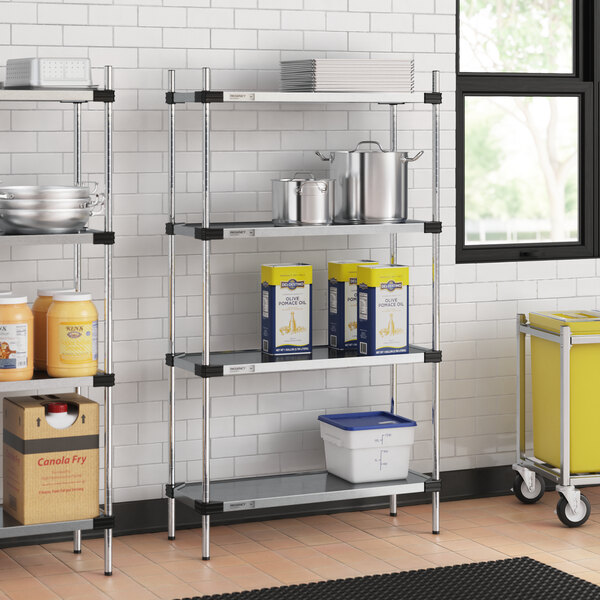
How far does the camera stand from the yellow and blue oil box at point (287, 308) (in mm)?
4562

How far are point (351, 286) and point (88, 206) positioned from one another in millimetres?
1128

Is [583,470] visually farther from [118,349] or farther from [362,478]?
[118,349]

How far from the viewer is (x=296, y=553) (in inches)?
176

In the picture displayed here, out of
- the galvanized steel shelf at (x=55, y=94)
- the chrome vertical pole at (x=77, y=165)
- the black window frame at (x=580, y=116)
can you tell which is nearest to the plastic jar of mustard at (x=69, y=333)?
the chrome vertical pole at (x=77, y=165)

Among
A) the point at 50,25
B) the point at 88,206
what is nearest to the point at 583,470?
the point at 88,206

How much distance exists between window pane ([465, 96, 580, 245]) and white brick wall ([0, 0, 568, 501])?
247mm

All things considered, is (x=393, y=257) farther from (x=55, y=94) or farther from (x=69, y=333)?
(x=55, y=94)

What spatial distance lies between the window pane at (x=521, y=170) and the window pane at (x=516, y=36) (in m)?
0.15

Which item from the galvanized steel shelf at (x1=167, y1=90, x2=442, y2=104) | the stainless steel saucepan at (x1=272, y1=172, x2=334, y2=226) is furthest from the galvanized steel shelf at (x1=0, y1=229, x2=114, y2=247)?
the stainless steel saucepan at (x1=272, y1=172, x2=334, y2=226)

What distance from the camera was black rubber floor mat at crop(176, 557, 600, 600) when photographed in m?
3.92

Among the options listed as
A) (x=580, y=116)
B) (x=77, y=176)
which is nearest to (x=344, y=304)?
(x=77, y=176)

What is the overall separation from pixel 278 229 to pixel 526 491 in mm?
Result: 1674

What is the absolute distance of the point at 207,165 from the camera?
4.34 meters

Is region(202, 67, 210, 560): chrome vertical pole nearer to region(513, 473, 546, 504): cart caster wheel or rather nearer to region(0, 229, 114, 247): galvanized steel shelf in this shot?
region(0, 229, 114, 247): galvanized steel shelf
